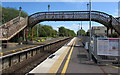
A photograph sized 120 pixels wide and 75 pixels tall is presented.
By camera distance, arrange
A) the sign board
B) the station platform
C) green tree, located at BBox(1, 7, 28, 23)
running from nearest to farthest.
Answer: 1. the station platform
2. the sign board
3. green tree, located at BBox(1, 7, 28, 23)

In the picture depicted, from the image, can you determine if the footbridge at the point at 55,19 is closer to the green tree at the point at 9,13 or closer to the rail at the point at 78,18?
the rail at the point at 78,18

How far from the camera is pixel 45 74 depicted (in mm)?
6863

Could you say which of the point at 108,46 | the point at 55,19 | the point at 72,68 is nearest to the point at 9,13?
the point at 55,19

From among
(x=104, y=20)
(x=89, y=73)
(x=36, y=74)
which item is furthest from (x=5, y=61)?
(x=104, y=20)

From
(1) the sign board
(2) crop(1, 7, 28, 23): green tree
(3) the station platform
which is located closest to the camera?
(3) the station platform

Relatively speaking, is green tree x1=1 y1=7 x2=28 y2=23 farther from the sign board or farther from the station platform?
the sign board

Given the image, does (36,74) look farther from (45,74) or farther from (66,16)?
(66,16)

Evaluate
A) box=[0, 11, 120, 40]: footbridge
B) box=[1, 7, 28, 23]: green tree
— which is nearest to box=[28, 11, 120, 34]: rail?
box=[0, 11, 120, 40]: footbridge

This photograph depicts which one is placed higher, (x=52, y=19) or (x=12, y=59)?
(x=52, y=19)

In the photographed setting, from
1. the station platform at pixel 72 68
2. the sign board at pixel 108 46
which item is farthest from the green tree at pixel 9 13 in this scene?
the sign board at pixel 108 46

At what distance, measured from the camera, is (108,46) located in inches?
394

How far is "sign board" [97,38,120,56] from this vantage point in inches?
388

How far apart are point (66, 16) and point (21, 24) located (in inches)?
398

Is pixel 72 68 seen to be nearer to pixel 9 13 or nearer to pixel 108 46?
pixel 108 46
